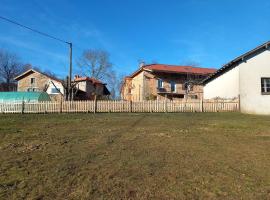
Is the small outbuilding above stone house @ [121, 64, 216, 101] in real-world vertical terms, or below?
below

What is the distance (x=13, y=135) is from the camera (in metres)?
10.8

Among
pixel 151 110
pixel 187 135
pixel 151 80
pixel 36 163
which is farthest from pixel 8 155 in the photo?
pixel 151 80

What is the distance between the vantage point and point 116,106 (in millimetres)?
26188

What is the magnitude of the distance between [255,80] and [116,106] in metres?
11.5

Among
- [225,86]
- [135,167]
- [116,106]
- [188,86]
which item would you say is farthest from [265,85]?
[188,86]

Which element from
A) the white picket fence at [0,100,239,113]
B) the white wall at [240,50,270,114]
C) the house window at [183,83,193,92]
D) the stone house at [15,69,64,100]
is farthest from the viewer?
the stone house at [15,69,64,100]

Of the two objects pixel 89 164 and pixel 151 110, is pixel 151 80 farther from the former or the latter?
pixel 89 164

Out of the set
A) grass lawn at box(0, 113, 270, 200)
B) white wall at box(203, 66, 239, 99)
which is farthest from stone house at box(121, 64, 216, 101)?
grass lawn at box(0, 113, 270, 200)

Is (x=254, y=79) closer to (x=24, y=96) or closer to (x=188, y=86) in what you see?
(x=188, y=86)

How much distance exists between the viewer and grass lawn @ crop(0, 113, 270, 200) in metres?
5.00

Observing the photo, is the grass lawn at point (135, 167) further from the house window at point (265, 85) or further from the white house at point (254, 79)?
the house window at point (265, 85)

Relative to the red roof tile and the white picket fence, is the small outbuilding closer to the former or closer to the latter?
the white picket fence

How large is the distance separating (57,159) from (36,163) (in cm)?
51

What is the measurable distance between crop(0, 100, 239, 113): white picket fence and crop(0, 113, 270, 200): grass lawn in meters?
15.4
